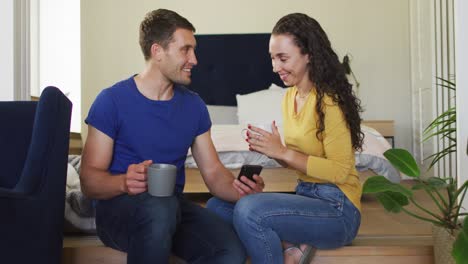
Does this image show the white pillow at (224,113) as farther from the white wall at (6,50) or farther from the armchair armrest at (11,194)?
the armchair armrest at (11,194)

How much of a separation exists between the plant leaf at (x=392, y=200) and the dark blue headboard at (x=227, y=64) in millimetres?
3928

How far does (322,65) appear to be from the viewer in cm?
175

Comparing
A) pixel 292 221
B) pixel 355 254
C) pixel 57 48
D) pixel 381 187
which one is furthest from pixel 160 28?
pixel 57 48

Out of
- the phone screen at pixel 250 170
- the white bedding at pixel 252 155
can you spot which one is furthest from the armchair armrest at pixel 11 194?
the white bedding at pixel 252 155

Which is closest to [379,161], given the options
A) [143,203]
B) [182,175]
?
[182,175]

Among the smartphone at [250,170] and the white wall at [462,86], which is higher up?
the white wall at [462,86]

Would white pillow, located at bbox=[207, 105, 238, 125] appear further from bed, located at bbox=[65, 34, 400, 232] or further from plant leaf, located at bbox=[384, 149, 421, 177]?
plant leaf, located at bbox=[384, 149, 421, 177]

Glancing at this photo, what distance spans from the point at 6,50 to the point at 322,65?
1.21 m

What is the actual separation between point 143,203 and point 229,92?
4035 millimetres

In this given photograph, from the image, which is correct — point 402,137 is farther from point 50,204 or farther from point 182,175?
point 50,204

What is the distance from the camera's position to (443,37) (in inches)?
180

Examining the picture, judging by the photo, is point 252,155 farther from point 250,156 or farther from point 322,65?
point 322,65

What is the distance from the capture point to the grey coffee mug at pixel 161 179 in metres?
1.52

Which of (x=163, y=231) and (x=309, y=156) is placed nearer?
(x=163, y=231)
